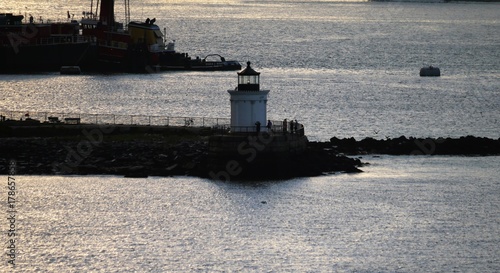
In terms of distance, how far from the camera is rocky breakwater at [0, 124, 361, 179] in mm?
51781

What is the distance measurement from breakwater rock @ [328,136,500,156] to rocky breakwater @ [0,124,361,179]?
241 centimetres

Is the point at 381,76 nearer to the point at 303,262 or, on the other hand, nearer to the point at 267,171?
the point at 267,171

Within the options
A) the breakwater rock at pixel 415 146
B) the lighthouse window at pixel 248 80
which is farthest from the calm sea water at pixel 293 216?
the lighthouse window at pixel 248 80

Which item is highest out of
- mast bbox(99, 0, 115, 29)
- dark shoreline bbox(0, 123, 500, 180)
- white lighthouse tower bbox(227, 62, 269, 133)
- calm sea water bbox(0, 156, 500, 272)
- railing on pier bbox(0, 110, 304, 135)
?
mast bbox(99, 0, 115, 29)

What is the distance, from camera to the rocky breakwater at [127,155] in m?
51.8

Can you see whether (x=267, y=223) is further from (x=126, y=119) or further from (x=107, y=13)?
(x=107, y=13)

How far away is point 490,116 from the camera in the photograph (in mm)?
78125

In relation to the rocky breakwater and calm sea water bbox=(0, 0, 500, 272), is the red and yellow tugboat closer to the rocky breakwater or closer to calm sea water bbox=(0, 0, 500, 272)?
calm sea water bbox=(0, 0, 500, 272)

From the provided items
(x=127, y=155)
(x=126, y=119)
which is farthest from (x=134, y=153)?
(x=126, y=119)

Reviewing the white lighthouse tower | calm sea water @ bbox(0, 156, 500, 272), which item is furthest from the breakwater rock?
the white lighthouse tower

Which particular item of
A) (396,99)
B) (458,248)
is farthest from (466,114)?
(458,248)

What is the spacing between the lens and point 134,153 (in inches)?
2088

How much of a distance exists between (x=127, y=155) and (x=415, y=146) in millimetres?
13227

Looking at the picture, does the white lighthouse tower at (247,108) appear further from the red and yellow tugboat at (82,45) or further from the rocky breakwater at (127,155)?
the red and yellow tugboat at (82,45)
